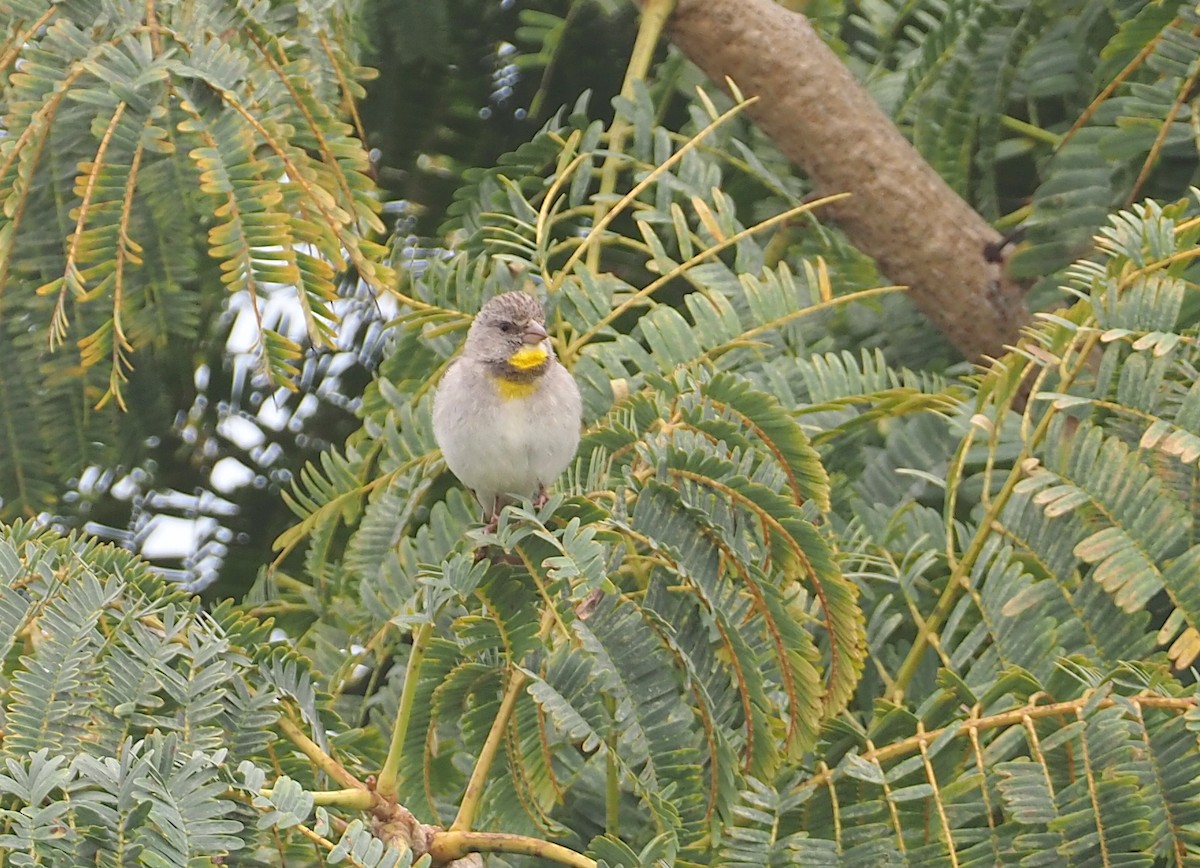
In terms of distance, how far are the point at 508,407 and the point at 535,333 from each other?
183 mm

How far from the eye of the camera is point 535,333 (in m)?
3.67

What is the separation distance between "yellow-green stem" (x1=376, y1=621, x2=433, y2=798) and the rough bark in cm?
240

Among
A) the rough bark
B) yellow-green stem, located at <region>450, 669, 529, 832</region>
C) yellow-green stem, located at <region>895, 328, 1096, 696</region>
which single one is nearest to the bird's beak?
yellow-green stem, located at <region>895, 328, 1096, 696</region>

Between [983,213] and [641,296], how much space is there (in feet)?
6.11

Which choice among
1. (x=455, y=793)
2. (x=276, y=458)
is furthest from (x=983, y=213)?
(x=455, y=793)

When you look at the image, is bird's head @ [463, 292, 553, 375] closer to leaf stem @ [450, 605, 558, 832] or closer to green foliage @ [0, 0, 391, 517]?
green foliage @ [0, 0, 391, 517]

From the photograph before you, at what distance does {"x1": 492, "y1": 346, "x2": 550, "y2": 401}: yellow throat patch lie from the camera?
3.72 meters

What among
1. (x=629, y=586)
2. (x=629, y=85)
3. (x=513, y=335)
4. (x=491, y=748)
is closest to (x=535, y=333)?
(x=513, y=335)

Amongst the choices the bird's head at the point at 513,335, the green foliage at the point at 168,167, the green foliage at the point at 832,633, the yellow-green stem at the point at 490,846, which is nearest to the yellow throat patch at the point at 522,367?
the bird's head at the point at 513,335

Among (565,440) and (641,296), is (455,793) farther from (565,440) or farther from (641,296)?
(641,296)

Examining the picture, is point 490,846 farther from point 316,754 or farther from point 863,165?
point 863,165

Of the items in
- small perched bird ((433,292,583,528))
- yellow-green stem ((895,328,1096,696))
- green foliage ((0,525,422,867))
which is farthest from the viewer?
small perched bird ((433,292,583,528))

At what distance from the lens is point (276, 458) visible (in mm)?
4852

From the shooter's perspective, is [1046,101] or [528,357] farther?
[1046,101]
